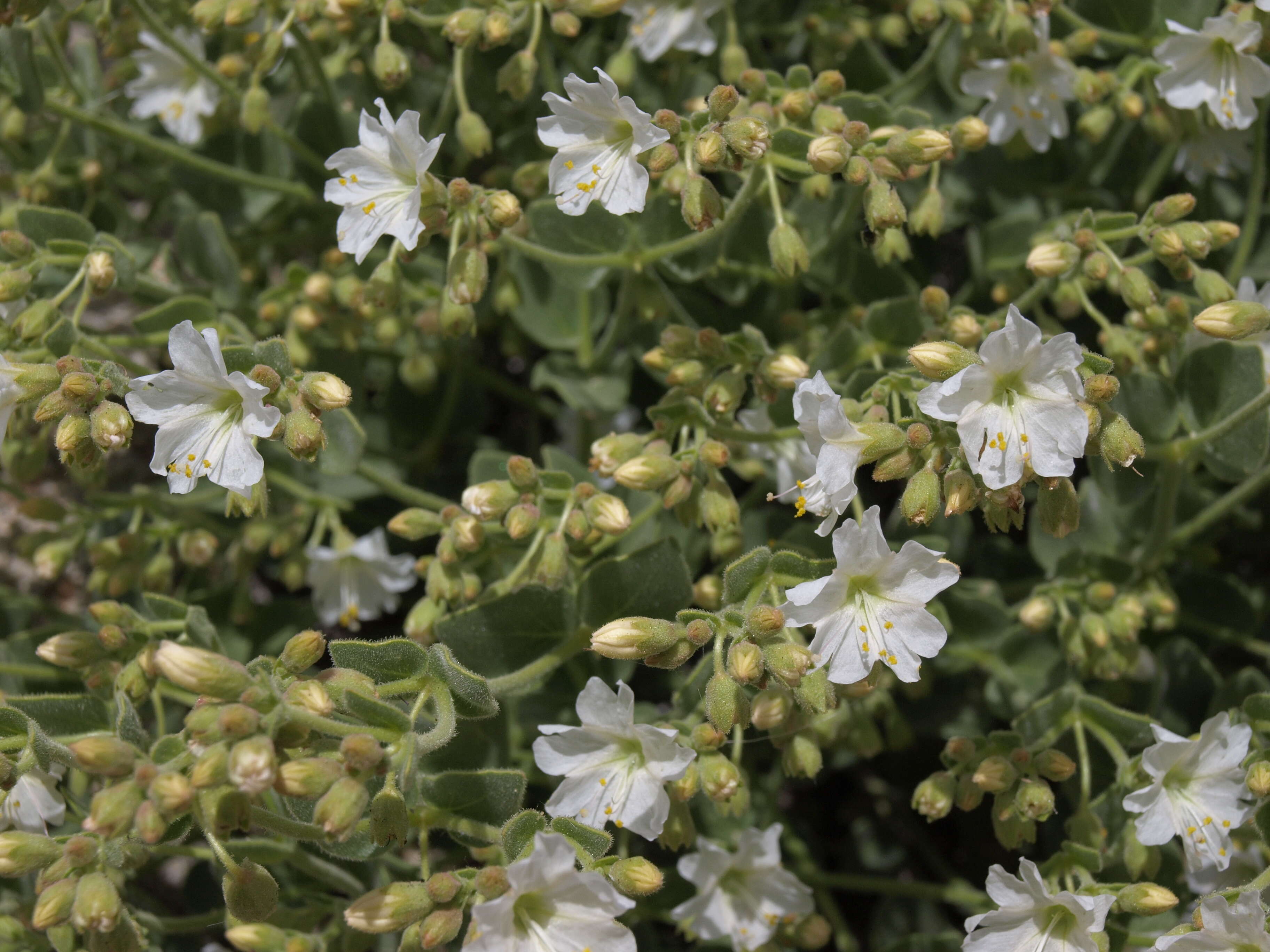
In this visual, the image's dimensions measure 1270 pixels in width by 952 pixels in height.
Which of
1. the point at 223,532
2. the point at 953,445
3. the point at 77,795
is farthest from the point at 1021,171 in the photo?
the point at 77,795

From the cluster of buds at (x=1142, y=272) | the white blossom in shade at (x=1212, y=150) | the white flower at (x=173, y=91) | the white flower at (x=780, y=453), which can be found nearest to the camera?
the cluster of buds at (x=1142, y=272)

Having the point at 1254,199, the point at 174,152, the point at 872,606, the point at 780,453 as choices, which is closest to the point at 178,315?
the point at 174,152

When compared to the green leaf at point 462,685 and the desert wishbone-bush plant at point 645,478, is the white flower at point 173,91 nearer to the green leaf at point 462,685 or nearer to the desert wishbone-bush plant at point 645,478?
the desert wishbone-bush plant at point 645,478

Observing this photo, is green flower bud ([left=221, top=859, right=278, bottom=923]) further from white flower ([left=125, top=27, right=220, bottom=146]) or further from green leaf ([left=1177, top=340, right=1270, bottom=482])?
green leaf ([left=1177, top=340, right=1270, bottom=482])

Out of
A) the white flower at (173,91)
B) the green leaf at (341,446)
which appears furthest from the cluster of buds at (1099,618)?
the white flower at (173,91)

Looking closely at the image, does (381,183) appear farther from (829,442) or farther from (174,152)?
(829,442)
